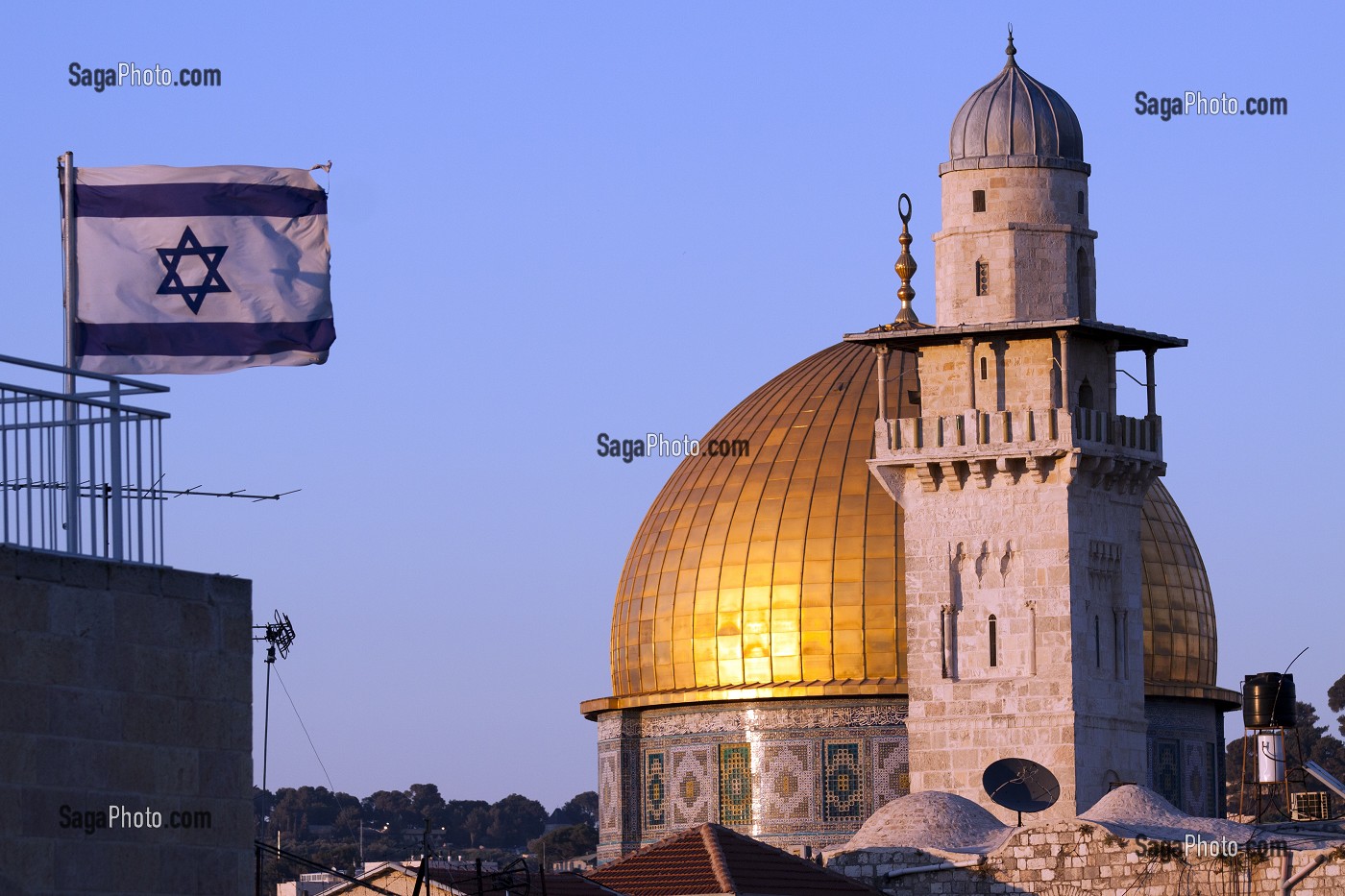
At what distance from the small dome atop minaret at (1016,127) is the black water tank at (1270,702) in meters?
7.65

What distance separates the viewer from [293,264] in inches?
852

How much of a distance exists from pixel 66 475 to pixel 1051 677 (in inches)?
→ 953

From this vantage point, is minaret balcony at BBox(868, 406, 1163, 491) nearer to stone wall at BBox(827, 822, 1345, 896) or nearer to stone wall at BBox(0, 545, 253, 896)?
stone wall at BBox(827, 822, 1345, 896)

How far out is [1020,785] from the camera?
140 feet

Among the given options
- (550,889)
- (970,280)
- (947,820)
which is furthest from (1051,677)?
(550,889)

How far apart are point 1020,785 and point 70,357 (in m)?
23.6

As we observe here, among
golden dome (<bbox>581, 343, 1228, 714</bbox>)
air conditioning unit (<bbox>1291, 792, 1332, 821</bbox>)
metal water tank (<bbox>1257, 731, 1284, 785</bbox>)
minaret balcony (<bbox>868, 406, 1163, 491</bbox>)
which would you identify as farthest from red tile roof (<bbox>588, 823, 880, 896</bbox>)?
golden dome (<bbox>581, 343, 1228, 714</bbox>)

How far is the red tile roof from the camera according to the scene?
3962 centimetres

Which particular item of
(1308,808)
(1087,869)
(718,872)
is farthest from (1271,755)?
(718,872)

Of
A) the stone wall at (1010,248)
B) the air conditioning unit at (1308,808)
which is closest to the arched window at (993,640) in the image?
the stone wall at (1010,248)

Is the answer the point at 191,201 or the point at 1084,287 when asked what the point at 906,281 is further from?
the point at 191,201

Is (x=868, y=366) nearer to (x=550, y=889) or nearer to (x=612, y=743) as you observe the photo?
(x=612, y=743)
